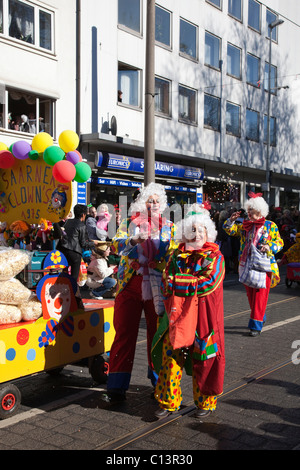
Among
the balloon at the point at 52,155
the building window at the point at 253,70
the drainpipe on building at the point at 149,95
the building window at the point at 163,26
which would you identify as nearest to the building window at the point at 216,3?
the building window at the point at 163,26

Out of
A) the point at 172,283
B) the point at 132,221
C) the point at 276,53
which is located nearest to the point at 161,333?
the point at 172,283

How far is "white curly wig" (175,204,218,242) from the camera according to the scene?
4145mm

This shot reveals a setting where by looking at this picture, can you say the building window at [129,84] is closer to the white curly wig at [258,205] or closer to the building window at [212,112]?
the building window at [212,112]

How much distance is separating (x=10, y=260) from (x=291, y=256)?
9.31m

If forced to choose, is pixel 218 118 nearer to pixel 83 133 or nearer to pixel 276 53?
pixel 276 53

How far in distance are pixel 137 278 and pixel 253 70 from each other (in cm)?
2406

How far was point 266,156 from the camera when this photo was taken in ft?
88.5

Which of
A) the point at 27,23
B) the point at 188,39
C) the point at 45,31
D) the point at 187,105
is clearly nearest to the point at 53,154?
the point at 27,23

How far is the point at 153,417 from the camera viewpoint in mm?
4203

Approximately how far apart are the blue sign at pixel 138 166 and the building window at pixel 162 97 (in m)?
2.03

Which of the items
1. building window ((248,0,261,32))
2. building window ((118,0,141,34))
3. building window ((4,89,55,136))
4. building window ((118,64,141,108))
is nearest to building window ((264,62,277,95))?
Result: building window ((248,0,261,32))

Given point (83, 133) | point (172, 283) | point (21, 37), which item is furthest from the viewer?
point (83, 133)

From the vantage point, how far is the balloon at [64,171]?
489 centimetres

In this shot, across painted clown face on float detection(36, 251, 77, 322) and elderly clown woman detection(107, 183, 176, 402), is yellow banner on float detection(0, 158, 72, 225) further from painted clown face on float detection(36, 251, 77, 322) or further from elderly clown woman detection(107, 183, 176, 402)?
elderly clown woman detection(107, 183, 176, 402)
